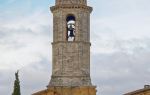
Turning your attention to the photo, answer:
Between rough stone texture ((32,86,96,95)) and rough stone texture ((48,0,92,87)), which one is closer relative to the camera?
rough stone texture ((32,86,96,95))

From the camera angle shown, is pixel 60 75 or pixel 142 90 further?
pixel 60 75

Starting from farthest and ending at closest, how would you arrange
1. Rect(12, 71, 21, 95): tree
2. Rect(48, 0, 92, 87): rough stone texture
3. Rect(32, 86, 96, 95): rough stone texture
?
Rect(48, 0, 92, 87): rough stone texture < Rect(32, 86, 96, 95): rough stone texture < Rect(12, 71, 21, 95): tree

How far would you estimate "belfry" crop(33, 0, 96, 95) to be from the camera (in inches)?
3846

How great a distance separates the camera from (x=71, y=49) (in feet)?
323

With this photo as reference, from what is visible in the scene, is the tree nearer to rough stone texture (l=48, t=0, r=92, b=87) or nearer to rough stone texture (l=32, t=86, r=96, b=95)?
rough stone texture (l=32, t=86, r=96, b=95)

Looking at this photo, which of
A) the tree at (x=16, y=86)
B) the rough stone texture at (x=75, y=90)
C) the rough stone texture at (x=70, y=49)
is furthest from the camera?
the rough stone texture at (x=70, y=49)

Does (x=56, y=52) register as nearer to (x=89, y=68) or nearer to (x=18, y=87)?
(x=89, y=68)

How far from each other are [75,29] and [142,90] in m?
13.2

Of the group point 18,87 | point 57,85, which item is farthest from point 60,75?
point 18,87

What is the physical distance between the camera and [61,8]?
9906 cm

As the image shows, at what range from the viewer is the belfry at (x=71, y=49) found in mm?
97688

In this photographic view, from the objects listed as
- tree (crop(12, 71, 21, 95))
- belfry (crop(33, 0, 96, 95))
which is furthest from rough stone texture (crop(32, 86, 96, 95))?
tree (crop(12, 71, 21, 95))

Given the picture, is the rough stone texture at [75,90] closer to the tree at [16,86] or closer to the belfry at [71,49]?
the belfry at [71,49]

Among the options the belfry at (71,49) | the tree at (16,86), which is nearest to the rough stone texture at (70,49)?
the belfry at (71,49)
